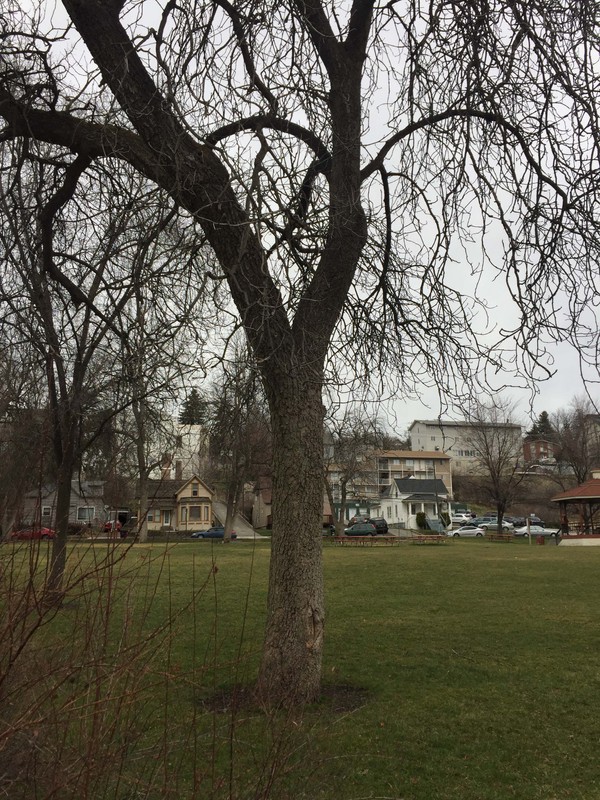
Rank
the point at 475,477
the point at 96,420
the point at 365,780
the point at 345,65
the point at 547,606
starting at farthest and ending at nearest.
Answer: the point at 475,477, the point at 547,606, the point at 96,420, the point at 345,65, the point at 365,780

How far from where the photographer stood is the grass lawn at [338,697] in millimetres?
2115

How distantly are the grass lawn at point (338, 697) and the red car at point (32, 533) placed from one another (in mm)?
129

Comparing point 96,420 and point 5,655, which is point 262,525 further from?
point 5,655

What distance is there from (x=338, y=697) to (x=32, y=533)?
16.1 feet

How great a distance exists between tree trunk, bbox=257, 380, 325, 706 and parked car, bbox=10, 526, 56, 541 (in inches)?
145

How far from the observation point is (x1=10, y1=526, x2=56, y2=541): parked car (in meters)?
2.26

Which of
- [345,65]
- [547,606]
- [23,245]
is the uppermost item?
[345,65]

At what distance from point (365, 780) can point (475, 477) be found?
3126 inches

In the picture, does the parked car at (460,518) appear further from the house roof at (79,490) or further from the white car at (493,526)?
the house roof at (79,490)

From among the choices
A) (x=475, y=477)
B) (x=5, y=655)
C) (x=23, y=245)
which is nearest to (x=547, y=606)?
(x=23, y=245)

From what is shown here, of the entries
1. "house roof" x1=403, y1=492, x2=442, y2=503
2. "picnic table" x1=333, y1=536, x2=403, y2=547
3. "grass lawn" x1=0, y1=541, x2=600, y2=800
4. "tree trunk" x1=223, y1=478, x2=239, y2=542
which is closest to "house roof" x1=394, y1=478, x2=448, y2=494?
"house roof" x1=403, y1=492, x2=442, y2=503

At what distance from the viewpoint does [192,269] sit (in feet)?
21.5

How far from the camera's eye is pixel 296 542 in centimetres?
607

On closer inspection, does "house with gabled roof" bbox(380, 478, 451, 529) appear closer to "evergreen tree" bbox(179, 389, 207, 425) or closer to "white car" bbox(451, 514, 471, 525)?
"white car" bbox(451, 514, 471, 525)
